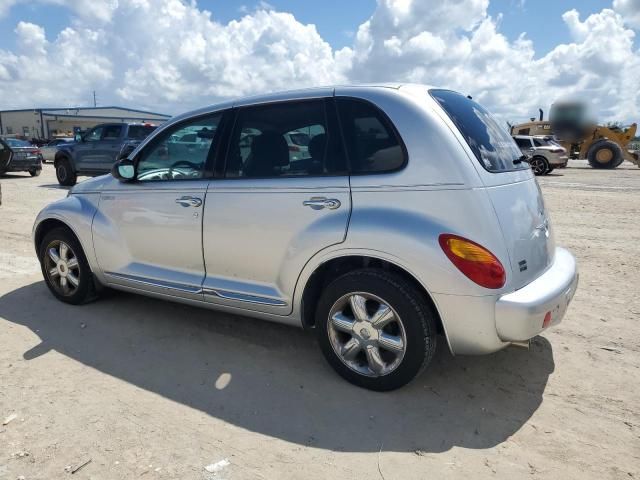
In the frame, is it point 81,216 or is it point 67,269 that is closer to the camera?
point 81,216

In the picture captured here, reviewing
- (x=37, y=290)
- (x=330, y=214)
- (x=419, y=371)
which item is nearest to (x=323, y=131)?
(x=330, y=214)

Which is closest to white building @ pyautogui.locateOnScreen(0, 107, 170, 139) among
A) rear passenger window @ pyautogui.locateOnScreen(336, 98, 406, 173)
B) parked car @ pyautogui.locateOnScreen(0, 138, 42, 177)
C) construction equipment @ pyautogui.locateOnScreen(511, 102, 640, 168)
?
parked car @ pyautogui.locateOnScreen(0, 138, 42, 177)

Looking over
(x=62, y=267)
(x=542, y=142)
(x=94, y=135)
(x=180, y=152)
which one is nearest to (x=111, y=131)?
(x=94, y=135)

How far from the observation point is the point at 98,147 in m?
14.0

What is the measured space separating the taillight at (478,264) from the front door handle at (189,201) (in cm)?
190

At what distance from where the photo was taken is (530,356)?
3486 mm

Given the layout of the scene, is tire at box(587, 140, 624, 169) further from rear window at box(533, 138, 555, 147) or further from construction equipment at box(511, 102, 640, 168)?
rear window at box(533, 138, 555, 147)

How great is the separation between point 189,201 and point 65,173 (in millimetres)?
13043

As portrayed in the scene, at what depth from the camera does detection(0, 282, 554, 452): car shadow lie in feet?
8.77

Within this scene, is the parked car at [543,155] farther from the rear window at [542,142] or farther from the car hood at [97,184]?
the car hood at [97,184]

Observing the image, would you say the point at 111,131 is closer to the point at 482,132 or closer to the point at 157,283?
the point at 157,283

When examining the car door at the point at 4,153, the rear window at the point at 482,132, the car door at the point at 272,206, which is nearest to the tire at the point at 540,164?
the rear window at the point at 482,132

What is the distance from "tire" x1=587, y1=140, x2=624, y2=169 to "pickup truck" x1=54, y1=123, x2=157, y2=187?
20859 mm

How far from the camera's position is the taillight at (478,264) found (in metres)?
2.59
